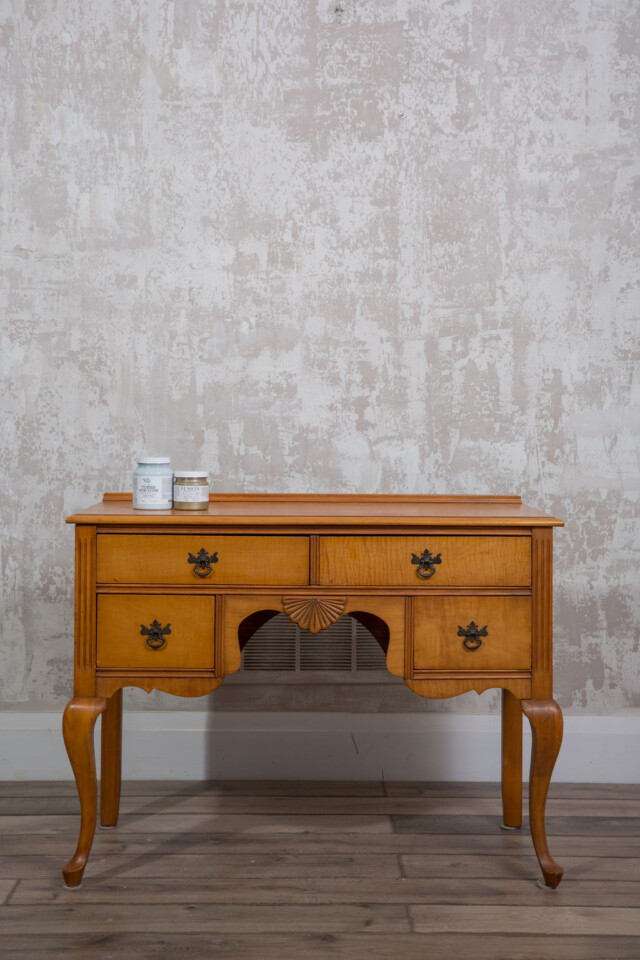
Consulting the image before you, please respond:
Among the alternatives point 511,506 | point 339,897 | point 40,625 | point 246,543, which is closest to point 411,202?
point 511,506

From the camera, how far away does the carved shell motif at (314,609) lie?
6.91ft

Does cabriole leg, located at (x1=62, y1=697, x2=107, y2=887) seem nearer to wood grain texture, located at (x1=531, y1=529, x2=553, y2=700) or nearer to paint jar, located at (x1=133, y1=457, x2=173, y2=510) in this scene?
paint jar, located at (x1=133, y1=457, x2=173, y2=510)

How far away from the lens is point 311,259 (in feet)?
9.24

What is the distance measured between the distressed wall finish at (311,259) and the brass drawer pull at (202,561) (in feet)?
2.44

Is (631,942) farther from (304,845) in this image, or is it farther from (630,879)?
(304,845)

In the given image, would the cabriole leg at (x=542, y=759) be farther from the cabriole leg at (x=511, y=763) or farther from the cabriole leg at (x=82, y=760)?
the cabriole leg at (x=82, y=760)

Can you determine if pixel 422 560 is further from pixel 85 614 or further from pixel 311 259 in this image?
pixel 311 259

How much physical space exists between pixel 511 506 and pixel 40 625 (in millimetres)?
1679

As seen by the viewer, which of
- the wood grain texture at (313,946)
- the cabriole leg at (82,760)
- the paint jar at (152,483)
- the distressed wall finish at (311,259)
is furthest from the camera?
the distressed wall finish at (311,259)

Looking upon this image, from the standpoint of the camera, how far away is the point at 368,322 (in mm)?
2824

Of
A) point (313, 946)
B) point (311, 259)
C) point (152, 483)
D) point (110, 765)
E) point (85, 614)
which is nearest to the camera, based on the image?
point (313, 946)

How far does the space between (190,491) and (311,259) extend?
1.05 metres

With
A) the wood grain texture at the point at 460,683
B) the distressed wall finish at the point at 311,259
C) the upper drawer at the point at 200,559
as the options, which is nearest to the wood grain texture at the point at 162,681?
the upper drawer at the point at 200,559

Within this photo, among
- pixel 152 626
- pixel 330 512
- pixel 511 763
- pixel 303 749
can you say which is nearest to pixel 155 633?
pixel 152 626
